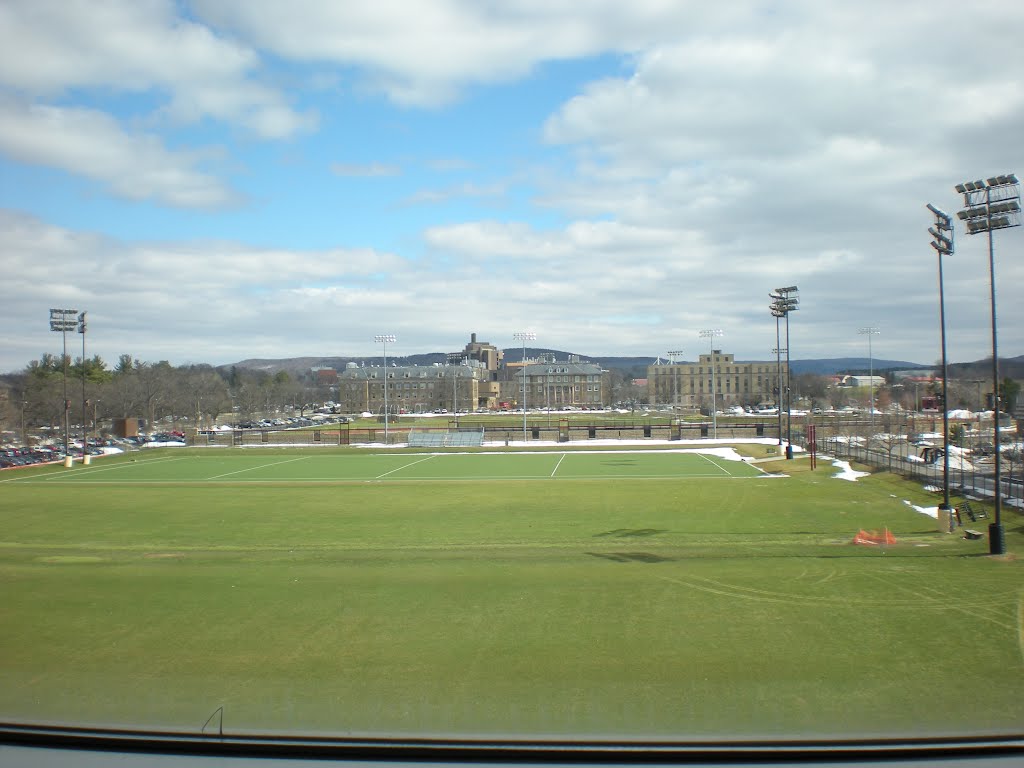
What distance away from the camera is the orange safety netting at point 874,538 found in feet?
74.4

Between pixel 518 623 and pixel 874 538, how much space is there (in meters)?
14.9

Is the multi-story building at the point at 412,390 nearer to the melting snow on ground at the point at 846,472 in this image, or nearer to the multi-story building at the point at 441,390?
the multi-story building at the point at 441,390

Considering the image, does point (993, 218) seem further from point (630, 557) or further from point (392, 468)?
point (392, 468)

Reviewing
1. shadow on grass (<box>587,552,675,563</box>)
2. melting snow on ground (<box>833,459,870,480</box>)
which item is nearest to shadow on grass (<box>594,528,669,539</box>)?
shadow on grass (<box>587,552,675,563</box>)

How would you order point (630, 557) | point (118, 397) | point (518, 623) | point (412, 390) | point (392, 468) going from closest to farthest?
1. point (518, 623)
2. point (630, 557)
3. point (392, 468)
4. point (118, 397)
5. point (412, 390)

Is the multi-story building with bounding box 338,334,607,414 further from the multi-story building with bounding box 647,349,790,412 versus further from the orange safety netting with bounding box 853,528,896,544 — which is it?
the orange safety netting with bounding box 853,528,896,544

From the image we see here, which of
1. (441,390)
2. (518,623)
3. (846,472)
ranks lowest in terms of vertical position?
(846,472)

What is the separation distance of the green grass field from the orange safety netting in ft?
2.20

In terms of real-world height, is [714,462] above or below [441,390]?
below

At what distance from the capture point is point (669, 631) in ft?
41.1

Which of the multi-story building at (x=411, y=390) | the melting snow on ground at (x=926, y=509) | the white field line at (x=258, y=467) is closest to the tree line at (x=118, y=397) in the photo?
the multi-story building at (x=411, y=390)

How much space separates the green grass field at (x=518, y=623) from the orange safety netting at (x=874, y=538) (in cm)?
67

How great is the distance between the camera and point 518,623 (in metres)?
13.2

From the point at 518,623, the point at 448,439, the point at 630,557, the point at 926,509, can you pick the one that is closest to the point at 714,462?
the point at 926,509
